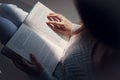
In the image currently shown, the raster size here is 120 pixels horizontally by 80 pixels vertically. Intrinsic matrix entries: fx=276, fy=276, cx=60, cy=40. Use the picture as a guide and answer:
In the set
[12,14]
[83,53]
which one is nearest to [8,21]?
[12,14]

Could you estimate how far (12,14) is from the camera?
3.34 feet

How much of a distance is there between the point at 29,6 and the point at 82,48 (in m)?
0.52

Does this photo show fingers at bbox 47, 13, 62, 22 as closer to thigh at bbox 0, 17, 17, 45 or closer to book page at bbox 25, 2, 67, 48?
book page at bbox 25, 2, 67, 48

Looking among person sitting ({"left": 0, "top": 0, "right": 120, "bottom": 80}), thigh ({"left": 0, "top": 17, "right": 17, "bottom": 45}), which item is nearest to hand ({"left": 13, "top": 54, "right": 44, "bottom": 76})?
person sitting ({"left": 0, "top": 0, "right": 120, "bottom": 80})

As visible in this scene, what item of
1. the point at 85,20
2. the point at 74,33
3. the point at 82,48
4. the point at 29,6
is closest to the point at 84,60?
the point at 82,48

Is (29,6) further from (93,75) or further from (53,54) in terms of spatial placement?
(93,75)

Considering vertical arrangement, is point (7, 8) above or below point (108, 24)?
below

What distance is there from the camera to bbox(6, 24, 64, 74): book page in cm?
86

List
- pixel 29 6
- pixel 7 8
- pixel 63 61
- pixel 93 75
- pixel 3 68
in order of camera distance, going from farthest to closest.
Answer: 1. pixel 29 6
2. pixel 3 68
3. pixel 7 8
4. pixel 63 61
5. pixel 93 75

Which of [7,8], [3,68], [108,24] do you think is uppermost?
[108,24]

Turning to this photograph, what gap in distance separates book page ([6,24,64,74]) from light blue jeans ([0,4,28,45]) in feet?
0.17

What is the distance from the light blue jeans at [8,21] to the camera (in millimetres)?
940

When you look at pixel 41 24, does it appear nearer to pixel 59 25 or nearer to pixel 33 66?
pixel 59 25

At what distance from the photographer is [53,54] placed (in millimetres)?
931
